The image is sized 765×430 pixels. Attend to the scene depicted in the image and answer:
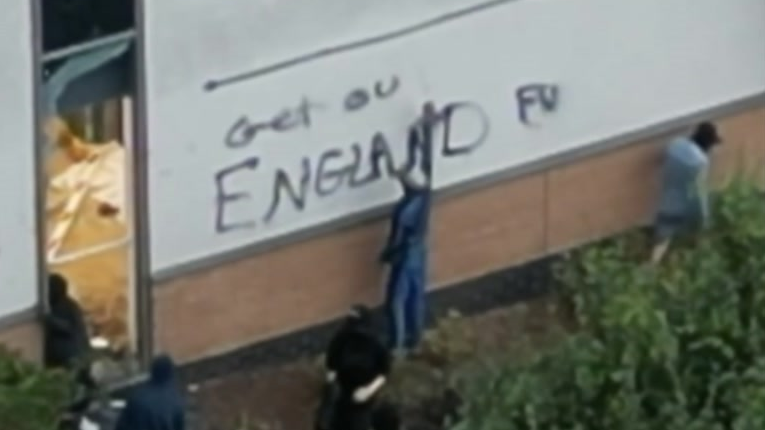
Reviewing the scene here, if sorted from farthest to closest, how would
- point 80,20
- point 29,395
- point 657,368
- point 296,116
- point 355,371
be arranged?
point 296,116 → point 355,371 → point 80,20 → point 29,395 → point 657,368

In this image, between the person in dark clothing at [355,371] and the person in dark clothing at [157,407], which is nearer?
the person in dark clothing at [157,407]

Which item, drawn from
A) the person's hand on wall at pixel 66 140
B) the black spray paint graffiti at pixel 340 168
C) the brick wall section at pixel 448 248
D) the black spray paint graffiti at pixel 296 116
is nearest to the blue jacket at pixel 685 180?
the brick wall section at pixel 448 248

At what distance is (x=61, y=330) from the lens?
24719mm

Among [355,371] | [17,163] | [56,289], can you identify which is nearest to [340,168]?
[355,371]

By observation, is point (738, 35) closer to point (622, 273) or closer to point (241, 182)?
point (241, 182)

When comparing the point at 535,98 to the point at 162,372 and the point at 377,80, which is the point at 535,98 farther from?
the point at 162,372

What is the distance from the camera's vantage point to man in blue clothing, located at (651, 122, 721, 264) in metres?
27.4

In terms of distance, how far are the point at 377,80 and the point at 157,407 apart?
10.2 feet

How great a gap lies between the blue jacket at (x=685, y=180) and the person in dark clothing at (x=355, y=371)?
10.8ft

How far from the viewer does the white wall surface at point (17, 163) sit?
945 inches

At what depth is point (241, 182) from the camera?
25.6 m

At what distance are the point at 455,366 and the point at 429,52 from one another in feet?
6.17

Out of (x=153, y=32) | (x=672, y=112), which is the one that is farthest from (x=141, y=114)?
(x=672, y=112)

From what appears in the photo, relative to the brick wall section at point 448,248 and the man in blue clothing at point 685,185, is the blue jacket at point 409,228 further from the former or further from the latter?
the man in blue clothing at point 685,185
